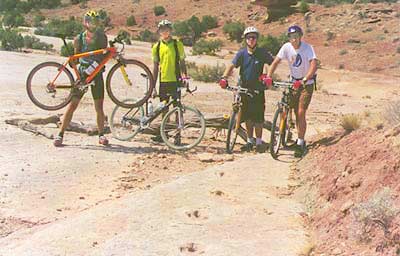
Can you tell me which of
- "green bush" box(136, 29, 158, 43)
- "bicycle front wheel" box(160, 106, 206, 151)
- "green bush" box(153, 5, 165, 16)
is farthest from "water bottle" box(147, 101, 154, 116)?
"green bush" box(153, 5, 165, 16)

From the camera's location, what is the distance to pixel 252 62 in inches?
367

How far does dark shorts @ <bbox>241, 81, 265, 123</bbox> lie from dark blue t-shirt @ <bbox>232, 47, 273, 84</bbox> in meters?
0.24

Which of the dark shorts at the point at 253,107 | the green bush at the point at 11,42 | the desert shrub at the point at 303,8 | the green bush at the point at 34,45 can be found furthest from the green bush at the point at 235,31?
the dark shorts at the point at 253,107

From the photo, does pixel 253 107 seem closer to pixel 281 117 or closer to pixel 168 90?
pixel 281 117

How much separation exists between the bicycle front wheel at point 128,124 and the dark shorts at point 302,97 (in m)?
2.32

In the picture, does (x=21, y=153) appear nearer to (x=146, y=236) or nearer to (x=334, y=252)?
(x=146, y=236)

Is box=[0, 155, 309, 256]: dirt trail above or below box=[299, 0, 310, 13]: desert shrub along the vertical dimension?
below

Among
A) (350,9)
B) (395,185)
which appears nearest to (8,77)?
(395,185)

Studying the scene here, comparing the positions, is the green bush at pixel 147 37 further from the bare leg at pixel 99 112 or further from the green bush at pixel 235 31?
the bare leg at pixel 99 112

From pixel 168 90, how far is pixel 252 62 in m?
1.31

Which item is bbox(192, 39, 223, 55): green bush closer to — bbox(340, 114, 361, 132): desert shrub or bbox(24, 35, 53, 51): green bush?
bbox(24, 35, 53, 51): green bush

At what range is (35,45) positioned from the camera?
31.2 m

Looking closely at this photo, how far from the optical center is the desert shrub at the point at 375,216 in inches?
201

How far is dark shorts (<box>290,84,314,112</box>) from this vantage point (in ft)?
29.1
